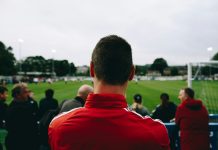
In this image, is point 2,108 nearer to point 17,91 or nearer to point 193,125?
point 17,91

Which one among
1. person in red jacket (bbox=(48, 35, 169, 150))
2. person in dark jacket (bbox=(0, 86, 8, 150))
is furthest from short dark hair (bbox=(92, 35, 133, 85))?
person in dark jacket (bbox=(0, 86, 8, 150))

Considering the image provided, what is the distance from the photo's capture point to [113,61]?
1.78 m

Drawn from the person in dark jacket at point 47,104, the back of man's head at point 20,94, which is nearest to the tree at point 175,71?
the person in dark jacket at point 47,104

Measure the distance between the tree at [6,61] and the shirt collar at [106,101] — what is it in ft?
350

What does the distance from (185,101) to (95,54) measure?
5087 millimetres

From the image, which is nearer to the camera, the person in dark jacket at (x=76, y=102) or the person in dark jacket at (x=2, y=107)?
the person in dark jacket at (x=76, y=102)

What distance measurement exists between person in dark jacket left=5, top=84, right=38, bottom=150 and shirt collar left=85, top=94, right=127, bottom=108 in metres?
4.37

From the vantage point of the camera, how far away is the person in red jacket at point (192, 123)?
6.63 m

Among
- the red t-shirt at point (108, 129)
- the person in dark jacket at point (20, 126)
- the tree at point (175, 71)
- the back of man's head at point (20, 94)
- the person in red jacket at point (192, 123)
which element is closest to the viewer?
the red t-shirt at point (108, 129)

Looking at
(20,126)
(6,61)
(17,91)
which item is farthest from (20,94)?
(6,61)

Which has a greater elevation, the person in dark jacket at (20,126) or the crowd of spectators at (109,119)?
the crowd of spectators at (109,119)

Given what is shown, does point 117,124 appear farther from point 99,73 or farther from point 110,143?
point 99,73

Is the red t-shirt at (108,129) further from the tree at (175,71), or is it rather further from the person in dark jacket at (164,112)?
the tree at (175,71)

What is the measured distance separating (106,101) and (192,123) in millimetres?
5205
